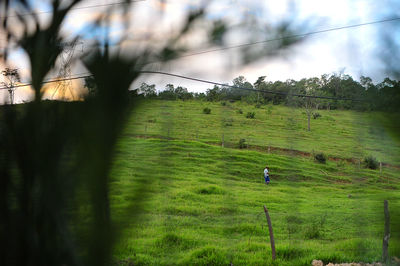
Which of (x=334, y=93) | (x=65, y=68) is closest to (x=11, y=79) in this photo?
(x=65, y=68)

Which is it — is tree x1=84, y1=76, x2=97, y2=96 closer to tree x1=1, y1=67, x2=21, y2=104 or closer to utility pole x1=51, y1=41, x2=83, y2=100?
utility pole x1=51, y1=41, x2=83, y2=100

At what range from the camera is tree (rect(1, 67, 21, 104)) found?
714 millimetres

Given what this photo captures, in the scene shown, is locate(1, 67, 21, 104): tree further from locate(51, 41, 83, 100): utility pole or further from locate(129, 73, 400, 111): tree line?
locate(129, 73, 400, 111): tree line

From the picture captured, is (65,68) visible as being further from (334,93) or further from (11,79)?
(334,93)

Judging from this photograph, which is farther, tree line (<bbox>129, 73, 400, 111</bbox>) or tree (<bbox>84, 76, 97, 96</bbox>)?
tree line (<bbox>129, 73, 400, 111</bbox>)

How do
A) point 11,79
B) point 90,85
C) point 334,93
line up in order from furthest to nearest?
point 334,93 < point 11,79 < point 90,85

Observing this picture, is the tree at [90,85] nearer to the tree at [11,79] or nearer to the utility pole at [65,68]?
the utility pole at [65,68]

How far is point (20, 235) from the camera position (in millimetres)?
573

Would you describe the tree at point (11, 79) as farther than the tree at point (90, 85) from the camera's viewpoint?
Yes

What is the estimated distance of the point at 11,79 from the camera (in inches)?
28.6

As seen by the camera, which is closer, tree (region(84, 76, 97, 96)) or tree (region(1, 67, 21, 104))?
tree (region(84, 76, 97, 96))

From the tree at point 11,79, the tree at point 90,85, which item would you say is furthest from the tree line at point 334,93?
the tree at point 11,79

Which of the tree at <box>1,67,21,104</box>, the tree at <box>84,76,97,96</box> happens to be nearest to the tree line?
the tree at <box>84,76,97,96</box>

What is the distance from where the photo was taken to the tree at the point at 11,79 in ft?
2.34
